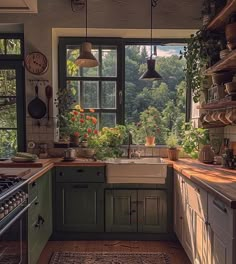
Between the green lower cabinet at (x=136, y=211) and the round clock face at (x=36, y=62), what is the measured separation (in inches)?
64.0

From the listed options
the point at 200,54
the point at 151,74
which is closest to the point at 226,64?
the point at 200,54

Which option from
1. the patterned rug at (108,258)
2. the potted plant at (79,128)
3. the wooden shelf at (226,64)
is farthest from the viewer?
the potted plant at (79,128)

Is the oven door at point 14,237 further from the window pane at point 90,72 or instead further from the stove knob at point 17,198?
the window pane at point 90,72

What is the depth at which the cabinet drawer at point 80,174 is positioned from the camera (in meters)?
3.40

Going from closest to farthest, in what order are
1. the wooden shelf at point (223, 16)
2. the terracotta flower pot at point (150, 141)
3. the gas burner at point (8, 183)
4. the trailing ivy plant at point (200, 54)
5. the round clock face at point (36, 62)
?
the gas burner at point (8, 183) → the wooden shelf at point (223, 16) → the trailing ivy plant at point (200, 54) → the round clock face at point (36, 62) → the terracotta flower pot at point (150, 141)

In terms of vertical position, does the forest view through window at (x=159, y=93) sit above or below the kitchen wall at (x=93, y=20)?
below

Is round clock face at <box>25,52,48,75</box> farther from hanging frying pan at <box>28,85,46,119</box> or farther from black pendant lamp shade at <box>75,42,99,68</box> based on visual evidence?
black pendant lamp shade at <box>75,42,99,68</box>

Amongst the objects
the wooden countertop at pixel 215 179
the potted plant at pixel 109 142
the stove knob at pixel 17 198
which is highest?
the potted plant at pixel 109 142

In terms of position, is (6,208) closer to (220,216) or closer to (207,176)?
(220,216)

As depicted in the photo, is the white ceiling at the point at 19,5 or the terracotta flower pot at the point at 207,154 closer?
the white ceiling at the point at 19,5

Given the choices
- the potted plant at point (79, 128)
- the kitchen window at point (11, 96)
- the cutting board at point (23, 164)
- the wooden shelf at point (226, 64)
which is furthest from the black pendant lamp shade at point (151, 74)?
the kitchen window at point (11, 96)

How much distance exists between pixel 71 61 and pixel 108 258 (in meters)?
2.38

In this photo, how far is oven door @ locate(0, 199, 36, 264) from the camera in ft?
6.04

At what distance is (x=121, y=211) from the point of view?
3.39 meters
